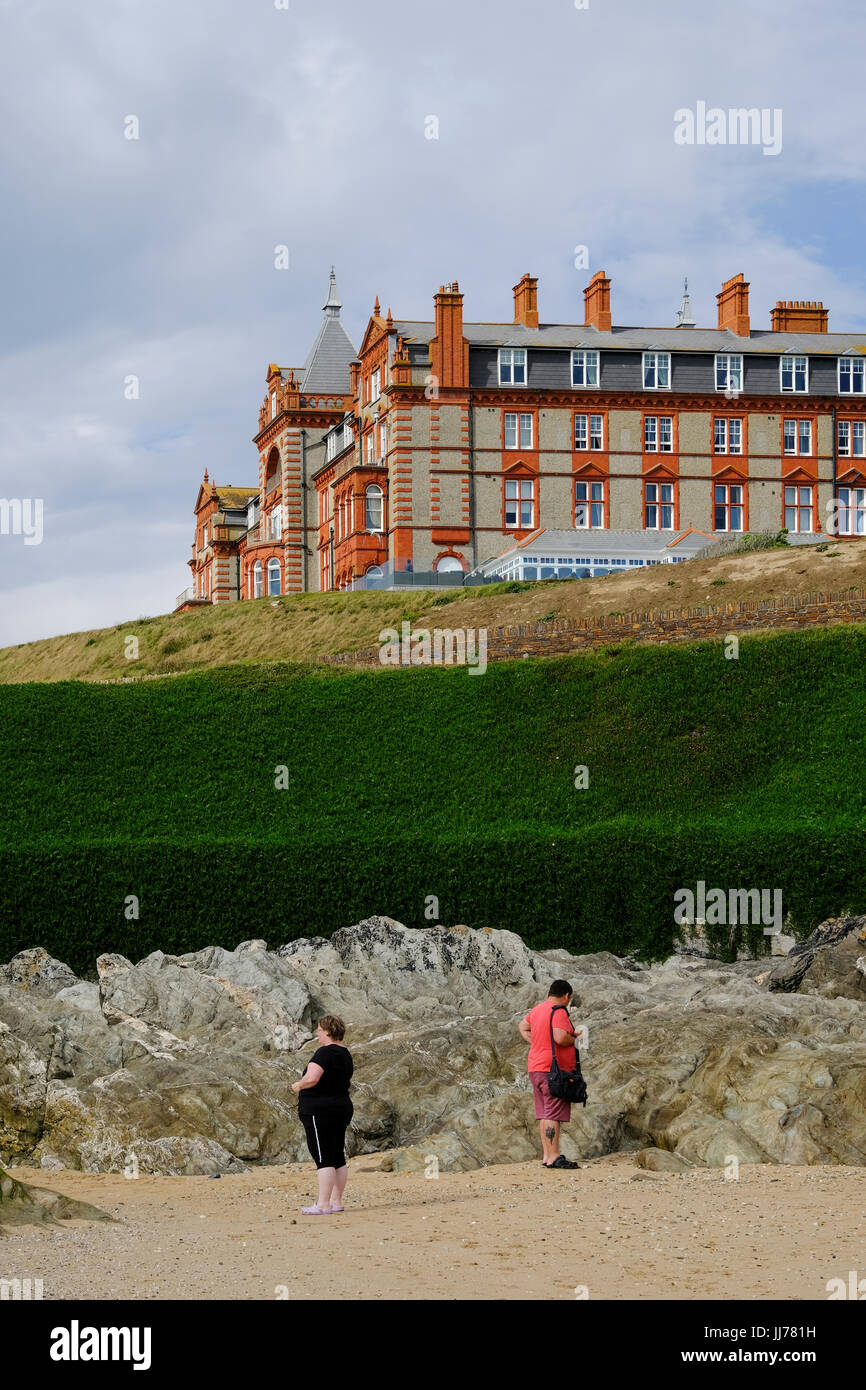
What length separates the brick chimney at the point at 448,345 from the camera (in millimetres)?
63125

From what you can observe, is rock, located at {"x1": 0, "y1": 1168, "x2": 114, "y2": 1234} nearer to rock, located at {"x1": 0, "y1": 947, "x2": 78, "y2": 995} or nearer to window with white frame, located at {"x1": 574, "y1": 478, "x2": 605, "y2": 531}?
rock, located at {"x1": 0, "y1": 947, "x2": 78, "y2": 995}

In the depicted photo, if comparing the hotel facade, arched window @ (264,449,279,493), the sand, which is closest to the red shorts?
the sand

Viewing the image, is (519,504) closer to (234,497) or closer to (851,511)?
(851,511)

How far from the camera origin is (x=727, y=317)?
7125cm

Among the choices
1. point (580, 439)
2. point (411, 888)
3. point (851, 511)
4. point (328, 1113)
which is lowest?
point (328, 1113)

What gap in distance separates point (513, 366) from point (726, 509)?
1101 cm

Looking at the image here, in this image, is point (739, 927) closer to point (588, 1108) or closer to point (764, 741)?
point (764, 741)

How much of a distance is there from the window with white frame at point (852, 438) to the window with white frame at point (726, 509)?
548cm

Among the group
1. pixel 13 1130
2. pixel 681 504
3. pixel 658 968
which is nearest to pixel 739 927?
pixel 658 968

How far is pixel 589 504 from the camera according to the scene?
64.6 meters

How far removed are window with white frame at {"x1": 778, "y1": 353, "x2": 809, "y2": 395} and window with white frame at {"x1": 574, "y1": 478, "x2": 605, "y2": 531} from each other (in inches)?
377

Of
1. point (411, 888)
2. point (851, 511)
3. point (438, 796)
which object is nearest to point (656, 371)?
point (851, 511)

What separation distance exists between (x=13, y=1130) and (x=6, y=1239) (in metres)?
4.90

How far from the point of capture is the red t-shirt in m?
14.4
